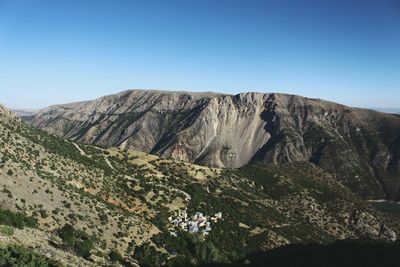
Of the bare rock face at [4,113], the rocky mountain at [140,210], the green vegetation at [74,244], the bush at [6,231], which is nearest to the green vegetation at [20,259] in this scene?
the rocky mountain at [140,210]

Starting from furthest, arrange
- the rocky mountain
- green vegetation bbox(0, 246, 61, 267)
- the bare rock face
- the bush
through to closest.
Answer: the bare rock face → the rocky mountain → the bush → green vegetation bbox(0, 246, 61, 267)

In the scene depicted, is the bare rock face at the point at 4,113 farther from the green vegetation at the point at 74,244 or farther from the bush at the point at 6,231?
the bush at the point at 6,231

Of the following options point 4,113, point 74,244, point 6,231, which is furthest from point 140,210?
point 6,231

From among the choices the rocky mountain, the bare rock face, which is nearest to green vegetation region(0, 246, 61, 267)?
the rocky mountain

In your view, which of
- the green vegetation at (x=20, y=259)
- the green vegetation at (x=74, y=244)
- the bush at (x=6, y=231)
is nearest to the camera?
the green vegetation at (x=20, y=259)

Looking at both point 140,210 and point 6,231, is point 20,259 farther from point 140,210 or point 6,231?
point 140,210

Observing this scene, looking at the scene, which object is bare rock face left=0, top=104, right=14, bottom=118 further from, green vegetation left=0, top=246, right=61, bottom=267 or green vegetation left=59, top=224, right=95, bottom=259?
green vegetation left=0, top=246, right=61, bottom=267

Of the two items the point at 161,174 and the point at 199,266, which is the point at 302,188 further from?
the point at 199,266

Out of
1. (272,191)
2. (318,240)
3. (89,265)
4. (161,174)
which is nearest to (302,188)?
(272,191)
